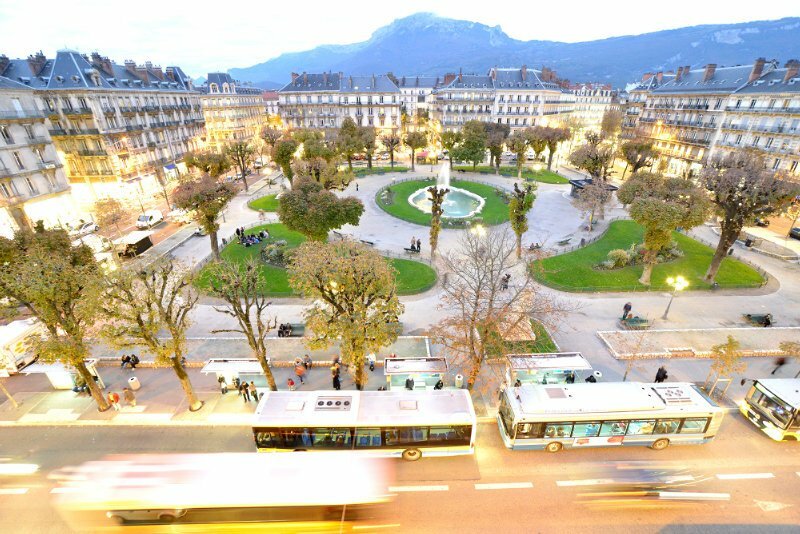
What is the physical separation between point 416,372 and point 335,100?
103374mm

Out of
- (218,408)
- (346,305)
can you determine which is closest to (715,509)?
(346,305)

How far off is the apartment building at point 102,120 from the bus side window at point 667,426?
238 ft

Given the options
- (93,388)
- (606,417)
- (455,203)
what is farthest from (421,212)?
(93,388)

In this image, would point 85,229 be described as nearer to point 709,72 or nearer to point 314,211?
point 314,211

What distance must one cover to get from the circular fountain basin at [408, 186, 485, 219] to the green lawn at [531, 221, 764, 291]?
18.4 m

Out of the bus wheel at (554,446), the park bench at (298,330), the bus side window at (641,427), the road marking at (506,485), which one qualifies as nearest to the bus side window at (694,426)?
the bus side window at (641,427)

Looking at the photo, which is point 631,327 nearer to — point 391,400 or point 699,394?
point 699,394

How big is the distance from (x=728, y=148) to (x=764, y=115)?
7.09m

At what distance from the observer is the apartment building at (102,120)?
182 feet

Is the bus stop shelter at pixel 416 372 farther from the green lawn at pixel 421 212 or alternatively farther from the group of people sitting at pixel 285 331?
the green lawn at pixel 421 212

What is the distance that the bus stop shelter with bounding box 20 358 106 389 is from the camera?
954 inches

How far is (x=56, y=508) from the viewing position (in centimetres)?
1719

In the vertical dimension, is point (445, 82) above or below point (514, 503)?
above

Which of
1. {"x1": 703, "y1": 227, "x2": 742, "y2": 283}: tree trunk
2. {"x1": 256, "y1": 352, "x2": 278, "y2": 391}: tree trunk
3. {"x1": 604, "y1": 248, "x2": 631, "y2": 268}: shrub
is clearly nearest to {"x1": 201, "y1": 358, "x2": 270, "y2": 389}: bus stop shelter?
{"x1": 256, "y1": 352, "x2": 278, "y2": 391}: tree trunk
